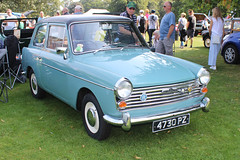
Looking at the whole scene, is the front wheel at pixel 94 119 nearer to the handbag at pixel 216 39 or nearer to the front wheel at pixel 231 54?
the handbag at pixel 216 39

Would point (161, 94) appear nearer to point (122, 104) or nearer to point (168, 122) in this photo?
point (168, 122)

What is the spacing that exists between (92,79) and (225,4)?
6012mm

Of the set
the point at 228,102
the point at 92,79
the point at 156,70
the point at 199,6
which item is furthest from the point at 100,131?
the point at 199,6

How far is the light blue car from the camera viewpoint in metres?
3.51

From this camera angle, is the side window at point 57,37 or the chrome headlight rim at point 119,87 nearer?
the chrome headlight rim at point 119,87

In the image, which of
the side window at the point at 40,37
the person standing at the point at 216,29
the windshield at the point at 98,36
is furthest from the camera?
the person standing at the point at 216,29

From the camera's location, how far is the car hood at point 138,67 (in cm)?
361

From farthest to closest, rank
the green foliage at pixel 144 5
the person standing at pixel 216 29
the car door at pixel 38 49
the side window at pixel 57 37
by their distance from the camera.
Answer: the person standing at pixel 216 29
the green foliage at pixel 144 5
the car door at pixel 38 49
the side window at pixel 57 37

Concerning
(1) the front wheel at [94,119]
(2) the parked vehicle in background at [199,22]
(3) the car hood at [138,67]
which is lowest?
(1) the front wheel at [94,119]

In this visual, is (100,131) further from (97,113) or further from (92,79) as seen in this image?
(92,79)

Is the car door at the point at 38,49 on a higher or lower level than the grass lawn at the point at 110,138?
higher

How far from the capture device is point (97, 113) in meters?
3.80

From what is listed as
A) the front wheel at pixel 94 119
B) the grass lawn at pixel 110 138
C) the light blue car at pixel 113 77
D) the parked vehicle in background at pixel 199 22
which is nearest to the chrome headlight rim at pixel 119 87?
the light blue car at pixel 113 77

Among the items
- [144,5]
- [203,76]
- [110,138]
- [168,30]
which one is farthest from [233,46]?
[144,5]
